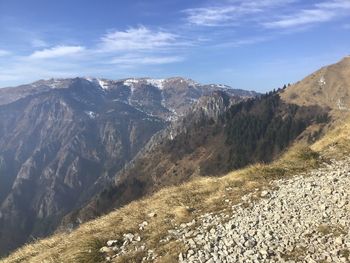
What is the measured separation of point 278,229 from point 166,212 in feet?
17.6

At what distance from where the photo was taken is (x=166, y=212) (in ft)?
58.3

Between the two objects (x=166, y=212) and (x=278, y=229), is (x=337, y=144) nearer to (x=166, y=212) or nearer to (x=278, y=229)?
(x=166, y=212)

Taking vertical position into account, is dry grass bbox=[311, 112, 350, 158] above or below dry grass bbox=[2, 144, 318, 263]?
above

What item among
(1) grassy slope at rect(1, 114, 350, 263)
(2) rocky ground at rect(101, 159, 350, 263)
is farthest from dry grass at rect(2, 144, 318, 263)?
(2) rocky ground at rect(101, 159, 350, 263)

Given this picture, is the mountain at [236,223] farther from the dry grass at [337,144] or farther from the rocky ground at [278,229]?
the dry grass at [337,144]

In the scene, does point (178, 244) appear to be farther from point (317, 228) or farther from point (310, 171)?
point (310, 171)

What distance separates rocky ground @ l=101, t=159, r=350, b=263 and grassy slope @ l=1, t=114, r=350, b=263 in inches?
19.9

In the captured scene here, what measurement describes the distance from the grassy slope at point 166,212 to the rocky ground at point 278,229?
506 mm

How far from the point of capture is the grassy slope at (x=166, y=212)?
1516 centimetres

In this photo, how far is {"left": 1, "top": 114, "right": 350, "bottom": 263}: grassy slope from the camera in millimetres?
15156

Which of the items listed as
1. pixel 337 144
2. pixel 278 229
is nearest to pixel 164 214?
pixel 278 229

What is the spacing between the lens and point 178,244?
14227 millimetres

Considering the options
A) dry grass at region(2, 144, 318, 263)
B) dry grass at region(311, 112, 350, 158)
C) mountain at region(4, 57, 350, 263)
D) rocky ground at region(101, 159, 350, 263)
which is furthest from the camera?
dry grass at region(311, 112, 350, 158)

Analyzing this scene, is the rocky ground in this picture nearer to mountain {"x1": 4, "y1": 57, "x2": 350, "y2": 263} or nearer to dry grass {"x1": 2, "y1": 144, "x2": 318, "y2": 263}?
mountain {"x1": 4, "y1": 57, "x2": 350, "y2": 263}
